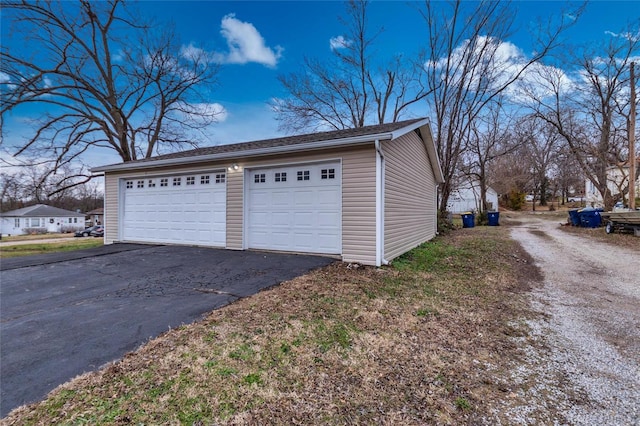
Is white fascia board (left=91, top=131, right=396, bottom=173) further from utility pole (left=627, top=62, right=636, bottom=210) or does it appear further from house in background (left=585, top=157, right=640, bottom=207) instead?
house in background (left=585, top=157, right=640, bottom=207)

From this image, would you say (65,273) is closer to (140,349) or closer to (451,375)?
(140,349)

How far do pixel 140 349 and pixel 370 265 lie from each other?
446 centimetres

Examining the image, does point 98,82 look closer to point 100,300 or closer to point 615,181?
point 100,300

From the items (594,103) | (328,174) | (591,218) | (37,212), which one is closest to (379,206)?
(328,174)

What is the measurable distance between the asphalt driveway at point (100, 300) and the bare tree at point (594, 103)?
16.4 meters

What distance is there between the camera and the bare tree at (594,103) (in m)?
13.5

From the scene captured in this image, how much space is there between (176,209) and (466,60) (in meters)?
15.1

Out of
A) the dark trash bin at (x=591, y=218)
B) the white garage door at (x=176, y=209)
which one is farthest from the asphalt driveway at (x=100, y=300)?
the dark trash bin at (x=591, y=218)

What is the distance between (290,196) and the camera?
728cm

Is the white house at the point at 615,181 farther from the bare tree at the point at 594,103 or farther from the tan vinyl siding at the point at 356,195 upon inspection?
the tan vinyl siding at the point at 356,195

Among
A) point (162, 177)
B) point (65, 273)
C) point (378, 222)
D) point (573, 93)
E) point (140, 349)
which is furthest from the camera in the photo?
point (573, 93)

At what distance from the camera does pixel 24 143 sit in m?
13.9

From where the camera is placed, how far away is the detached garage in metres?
6.33

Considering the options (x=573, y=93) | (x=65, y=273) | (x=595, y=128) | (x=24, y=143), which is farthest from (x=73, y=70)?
(x=595, y=128)
